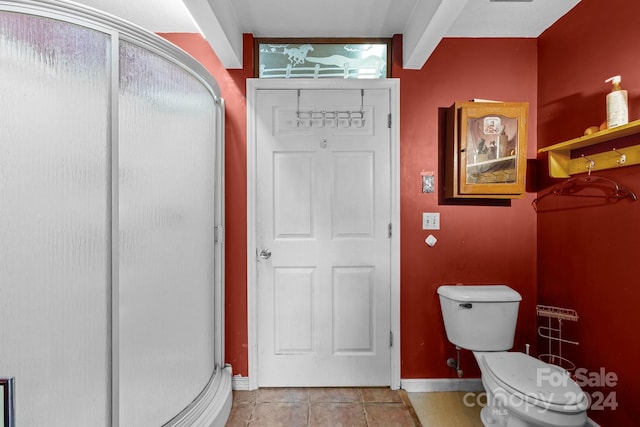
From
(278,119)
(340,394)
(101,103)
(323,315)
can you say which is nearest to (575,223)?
(323,315)

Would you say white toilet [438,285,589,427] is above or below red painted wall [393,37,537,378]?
below

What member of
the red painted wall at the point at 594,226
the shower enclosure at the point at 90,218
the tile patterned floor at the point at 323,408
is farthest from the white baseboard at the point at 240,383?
the red painted wall at the point at 594,226

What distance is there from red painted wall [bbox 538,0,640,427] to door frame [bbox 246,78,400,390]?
94 centimetres

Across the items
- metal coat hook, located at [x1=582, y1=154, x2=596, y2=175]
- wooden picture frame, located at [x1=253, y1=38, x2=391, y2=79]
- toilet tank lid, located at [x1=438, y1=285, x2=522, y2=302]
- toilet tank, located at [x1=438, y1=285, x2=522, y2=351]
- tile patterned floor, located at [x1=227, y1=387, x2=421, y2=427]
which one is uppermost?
wooden picture frame, located at [x1=253, y1=38, x2=391, y2=79]

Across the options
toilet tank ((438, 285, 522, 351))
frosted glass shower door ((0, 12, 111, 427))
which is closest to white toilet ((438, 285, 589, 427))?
toilet tank ((438, 285, 522, 351))

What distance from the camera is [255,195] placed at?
82.5 inches

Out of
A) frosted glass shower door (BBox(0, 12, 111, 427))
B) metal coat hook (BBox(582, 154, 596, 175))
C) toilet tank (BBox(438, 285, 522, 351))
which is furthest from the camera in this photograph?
toilet tank (BBox(438, 285, 522, 351))

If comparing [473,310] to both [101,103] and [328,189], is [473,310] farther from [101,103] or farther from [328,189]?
[101,103]

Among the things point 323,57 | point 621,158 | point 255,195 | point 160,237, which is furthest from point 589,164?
point 160,237

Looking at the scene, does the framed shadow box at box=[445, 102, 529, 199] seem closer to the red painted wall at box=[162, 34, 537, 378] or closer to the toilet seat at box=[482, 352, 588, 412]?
the red painted wall at box=[162, 34, 537, 378]

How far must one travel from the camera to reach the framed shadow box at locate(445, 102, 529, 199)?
1.92 metres

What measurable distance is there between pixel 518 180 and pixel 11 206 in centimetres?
238

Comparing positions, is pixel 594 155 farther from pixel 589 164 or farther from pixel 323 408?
pixel 323 408

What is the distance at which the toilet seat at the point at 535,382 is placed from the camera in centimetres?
131
